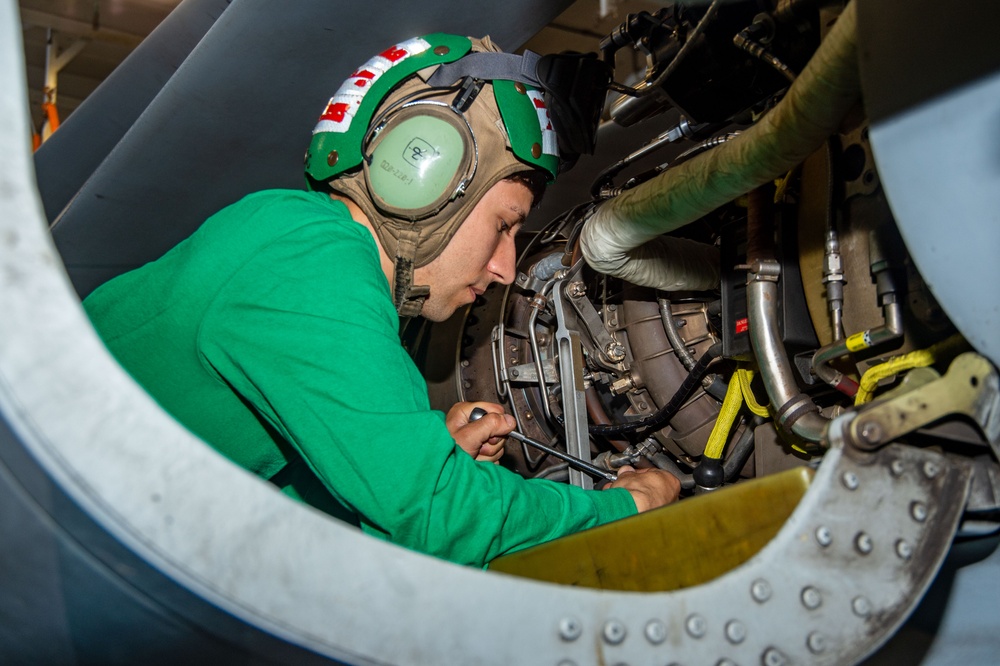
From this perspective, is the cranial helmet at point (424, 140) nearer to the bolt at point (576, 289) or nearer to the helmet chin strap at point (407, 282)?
the helmet chin strap at point (407, 282)

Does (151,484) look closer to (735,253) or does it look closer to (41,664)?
(41,664)

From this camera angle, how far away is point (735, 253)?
1.71 meters

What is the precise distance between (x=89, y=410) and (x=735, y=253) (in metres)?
1.30

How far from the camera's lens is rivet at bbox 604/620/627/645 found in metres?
0.86

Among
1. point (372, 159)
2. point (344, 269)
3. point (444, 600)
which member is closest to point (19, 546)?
point (444, 600)

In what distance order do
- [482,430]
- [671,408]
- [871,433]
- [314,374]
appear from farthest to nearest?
[671,408]
[482,430]
[314,374]
[871,433]

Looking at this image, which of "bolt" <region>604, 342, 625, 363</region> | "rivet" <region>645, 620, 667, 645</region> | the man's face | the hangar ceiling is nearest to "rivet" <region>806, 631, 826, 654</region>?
"rivet" <region>645, 620, 667, 645</region>

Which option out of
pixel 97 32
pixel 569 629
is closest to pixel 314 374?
pixel 569 629

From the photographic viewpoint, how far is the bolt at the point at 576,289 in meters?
2.05

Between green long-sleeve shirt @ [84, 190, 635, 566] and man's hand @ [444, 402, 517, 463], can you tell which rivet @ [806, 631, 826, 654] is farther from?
man's hand @ [444, 402, 517, 463]

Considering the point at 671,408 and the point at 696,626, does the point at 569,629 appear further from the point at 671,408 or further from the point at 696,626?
the point at 671,408

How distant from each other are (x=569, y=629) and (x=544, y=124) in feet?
3.73

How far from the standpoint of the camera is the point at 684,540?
104 cm

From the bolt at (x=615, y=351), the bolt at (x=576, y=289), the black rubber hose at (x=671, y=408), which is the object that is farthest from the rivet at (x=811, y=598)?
the bolt at (x=576, y=289)
